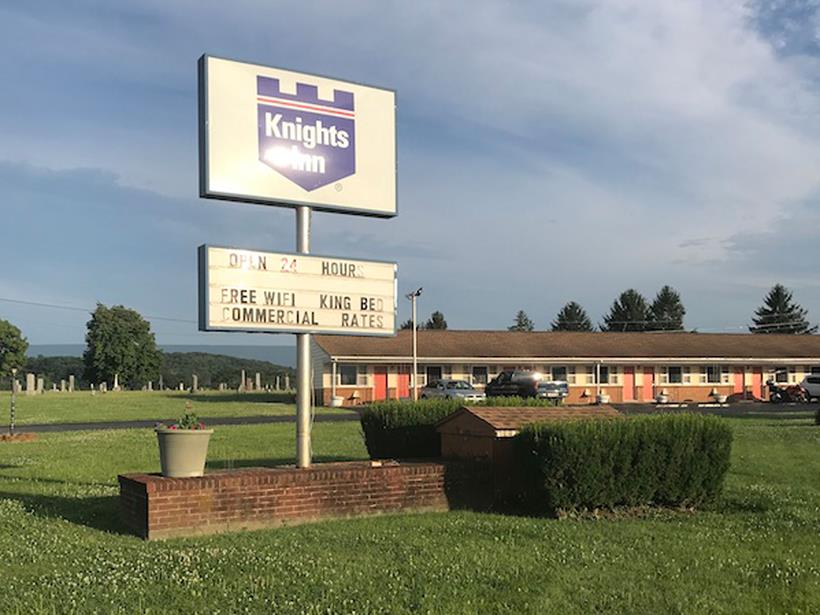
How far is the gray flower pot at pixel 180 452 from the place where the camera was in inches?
357

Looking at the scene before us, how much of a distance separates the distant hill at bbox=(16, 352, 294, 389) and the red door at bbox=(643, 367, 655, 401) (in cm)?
4202

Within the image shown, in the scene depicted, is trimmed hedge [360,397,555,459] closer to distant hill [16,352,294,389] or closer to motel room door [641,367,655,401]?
motel room door [641,367,655,401]

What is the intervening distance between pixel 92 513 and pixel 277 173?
484 cm

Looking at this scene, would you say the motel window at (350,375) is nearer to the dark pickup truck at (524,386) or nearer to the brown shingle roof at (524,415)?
the dark pickup truck at (524,386)

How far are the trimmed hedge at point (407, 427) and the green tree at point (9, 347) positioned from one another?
8394 cm

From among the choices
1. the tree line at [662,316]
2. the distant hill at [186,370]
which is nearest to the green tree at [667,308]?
Answer: the tree line at [662,316]

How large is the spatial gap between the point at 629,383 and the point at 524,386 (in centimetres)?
1280

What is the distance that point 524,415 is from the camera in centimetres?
1123

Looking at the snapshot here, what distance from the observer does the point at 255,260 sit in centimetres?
1053

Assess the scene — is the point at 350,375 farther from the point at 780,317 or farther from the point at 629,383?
the point at 780,317

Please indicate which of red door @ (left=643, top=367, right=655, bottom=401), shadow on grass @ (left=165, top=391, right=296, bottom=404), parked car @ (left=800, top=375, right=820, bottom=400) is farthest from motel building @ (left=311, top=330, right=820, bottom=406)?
parked car @ (left=800, top=375, right=820, bottom=400)

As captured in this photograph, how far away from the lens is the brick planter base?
28.3 ft

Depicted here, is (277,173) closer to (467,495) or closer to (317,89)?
(317,89)

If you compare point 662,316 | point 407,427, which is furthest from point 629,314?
point 407,427
